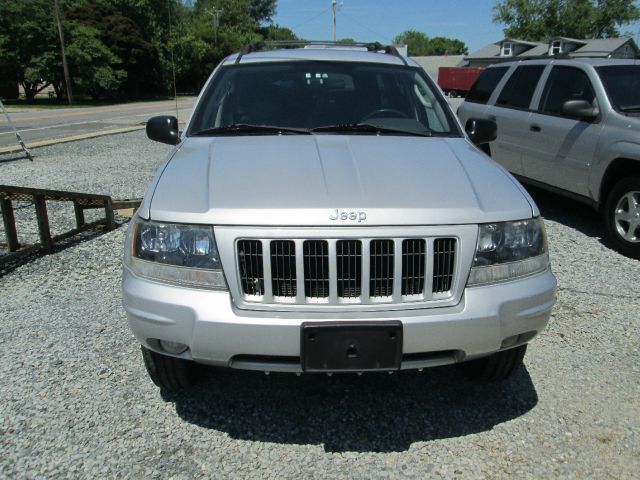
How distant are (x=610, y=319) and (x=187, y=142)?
3134 millimetres

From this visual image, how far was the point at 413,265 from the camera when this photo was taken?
2311mm

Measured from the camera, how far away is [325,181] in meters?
2.50

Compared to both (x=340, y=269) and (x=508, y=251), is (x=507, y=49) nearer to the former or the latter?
(x=508, y=251)

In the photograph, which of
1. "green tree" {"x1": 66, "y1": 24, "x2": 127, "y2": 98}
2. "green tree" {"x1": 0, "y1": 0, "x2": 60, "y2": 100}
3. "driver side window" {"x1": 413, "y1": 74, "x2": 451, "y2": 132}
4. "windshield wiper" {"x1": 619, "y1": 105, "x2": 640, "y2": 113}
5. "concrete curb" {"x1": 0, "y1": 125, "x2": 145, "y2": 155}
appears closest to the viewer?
"driver side window" {"x1": 413, "y1": 74, "x2": 451, "y2": 132}

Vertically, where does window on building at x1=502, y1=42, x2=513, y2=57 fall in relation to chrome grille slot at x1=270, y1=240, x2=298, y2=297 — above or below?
above

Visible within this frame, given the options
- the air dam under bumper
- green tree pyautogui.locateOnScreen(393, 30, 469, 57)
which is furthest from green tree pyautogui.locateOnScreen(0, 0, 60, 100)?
green tree pyautogui.locateOnScreen(393, 30, 469, 57)

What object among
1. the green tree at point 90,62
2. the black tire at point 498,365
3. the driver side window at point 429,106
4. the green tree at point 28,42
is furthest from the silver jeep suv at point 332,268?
the green tree at point 90,62

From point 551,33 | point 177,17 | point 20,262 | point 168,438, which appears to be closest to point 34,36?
point 177,17

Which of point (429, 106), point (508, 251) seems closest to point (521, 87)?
point (429, 106)

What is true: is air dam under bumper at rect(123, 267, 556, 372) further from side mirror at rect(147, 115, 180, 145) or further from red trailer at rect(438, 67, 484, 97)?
red trailer at rect(438, 67, 484, 97)

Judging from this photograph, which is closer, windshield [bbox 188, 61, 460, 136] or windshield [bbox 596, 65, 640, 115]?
windshield [bbox 188, 61, 460, 136]

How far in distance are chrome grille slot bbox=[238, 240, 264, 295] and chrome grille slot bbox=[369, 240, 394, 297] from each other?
46 cm

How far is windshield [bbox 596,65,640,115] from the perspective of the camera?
5496 millimetres

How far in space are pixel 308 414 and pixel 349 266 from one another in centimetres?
97
